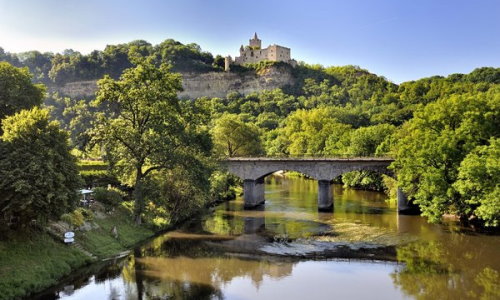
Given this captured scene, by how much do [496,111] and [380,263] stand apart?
18306 mm

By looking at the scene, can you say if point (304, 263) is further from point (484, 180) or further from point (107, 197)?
point (107, 197)

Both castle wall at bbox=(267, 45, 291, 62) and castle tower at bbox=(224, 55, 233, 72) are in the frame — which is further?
castle wall at bbox=(267, 45, 291, 62)

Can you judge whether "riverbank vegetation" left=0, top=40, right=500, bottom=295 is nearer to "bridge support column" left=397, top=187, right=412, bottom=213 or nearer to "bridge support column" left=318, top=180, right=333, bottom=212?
"bridge support column" left=397, top=187, right=412, bottom=213

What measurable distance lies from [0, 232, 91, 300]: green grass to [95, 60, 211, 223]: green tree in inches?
384

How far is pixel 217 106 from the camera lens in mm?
127875

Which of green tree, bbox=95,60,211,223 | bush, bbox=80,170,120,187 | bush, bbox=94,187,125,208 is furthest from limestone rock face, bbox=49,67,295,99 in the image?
green tree, bbox=95,60,211,223

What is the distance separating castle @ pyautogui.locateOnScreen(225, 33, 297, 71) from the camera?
159 m

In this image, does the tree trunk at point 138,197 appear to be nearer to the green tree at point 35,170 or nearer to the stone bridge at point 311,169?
the green tree at point 35,170

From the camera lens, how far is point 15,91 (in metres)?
33.3

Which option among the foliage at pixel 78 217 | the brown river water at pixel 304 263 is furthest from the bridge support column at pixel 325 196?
the foliage at pixel 78 217

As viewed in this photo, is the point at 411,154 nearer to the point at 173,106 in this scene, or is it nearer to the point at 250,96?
the point at 173,106

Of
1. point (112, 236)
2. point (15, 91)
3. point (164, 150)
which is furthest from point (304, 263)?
point (15, 91)

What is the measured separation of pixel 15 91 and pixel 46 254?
13.6m

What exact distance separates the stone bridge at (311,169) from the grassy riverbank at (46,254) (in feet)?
63.7
